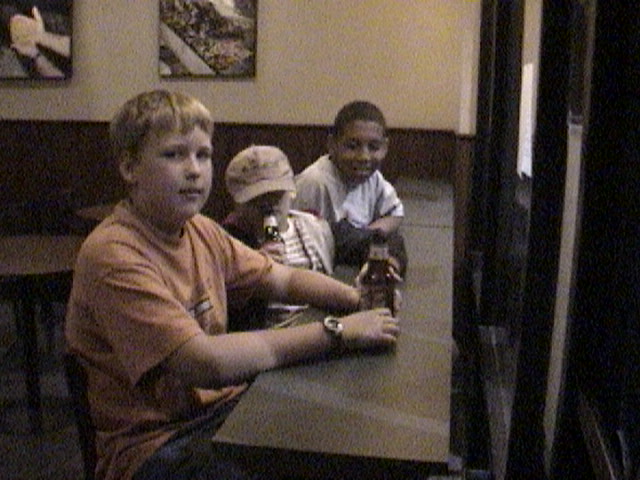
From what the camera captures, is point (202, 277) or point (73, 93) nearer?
point (202, 277)

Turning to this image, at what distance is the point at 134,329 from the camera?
1.51 metres

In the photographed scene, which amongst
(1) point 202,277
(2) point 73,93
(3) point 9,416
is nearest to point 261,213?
(1) point 202,277

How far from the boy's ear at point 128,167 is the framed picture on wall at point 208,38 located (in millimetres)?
3708

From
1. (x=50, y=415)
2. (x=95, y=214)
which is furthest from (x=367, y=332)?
(x=95, y=214)

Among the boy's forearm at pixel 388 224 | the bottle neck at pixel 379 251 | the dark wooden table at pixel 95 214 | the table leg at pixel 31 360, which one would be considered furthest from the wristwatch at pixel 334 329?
the dark wooden table at pixel 95 214

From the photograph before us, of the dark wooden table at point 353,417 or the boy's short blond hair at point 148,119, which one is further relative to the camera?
the boy's short blond hair at point 148,119

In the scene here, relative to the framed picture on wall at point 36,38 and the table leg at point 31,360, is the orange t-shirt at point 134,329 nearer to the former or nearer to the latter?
the table leg at point 31,360

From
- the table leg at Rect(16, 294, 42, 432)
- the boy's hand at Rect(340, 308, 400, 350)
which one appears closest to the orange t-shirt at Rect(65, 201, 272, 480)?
the boy's hand at Rect(340, 308, 400, 350)

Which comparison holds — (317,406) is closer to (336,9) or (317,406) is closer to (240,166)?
(240,166)

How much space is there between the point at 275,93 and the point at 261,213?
317cm

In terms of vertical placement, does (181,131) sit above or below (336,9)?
below

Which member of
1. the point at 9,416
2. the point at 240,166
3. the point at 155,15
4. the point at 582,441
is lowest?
the point at 9,416

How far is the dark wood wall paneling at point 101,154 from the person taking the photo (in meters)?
5.25

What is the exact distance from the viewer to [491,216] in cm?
267
